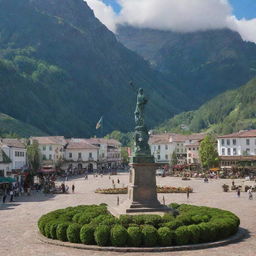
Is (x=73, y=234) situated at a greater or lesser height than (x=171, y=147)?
lesser

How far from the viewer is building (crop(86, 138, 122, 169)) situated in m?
153

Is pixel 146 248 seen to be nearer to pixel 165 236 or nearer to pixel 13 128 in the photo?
pixel 165 236

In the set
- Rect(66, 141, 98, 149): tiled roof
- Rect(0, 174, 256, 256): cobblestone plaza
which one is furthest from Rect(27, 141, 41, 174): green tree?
Rect(66, 141, 98, 149): tiled roof

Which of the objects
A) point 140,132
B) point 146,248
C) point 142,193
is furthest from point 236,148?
point 146,248

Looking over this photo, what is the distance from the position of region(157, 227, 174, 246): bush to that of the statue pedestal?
14.0ft

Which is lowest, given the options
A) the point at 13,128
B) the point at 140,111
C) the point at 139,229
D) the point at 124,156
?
the point at 139,229

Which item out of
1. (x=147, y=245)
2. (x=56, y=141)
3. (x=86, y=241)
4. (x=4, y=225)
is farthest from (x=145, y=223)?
(x=56, y=141)

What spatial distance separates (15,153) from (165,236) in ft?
207

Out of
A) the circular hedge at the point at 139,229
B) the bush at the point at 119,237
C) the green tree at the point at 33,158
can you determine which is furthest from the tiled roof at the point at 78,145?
the bush at the point at 119,237

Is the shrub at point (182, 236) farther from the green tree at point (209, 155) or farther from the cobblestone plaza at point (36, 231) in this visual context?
the green tree at point (209, 155)

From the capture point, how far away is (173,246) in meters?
22.2

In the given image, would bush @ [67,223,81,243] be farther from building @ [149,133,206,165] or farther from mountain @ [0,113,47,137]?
mountain @ [0,113,47,137]

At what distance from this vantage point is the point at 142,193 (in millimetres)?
27328

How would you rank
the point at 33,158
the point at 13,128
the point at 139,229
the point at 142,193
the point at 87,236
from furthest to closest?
the point at 13,128
the point at 33,158
the point at 142,193
the point at 87,236
the point at 139,229
